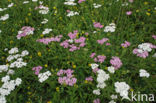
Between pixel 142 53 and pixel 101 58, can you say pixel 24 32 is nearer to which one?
pixel 101 58

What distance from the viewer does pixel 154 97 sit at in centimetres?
213

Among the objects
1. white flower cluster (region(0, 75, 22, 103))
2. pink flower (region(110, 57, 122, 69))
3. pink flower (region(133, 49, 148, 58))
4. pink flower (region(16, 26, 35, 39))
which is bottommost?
white flower cluster (region(0, 75, 22, 103))

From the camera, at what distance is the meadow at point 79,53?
222 centimetres

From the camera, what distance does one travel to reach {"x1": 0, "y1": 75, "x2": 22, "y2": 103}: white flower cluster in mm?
2238

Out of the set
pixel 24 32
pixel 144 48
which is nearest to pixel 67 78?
pixel 144 48

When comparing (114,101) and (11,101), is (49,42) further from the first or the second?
(114,101)

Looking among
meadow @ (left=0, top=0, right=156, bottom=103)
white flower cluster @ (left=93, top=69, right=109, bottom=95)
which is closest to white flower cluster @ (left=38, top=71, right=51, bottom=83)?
meadow @ (left=0, top=0, right=156, bottom=103)

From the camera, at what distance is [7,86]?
7.61ft

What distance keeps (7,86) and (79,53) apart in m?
1.14

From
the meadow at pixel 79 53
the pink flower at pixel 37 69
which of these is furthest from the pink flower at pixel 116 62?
the pink flower at pixel 37 69

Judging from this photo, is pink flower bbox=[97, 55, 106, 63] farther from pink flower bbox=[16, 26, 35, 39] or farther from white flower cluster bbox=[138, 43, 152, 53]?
pink flower bbox=[16, 26, 35, 39]

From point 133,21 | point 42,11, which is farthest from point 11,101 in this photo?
point 133,21

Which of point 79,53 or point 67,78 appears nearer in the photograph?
point 67,78

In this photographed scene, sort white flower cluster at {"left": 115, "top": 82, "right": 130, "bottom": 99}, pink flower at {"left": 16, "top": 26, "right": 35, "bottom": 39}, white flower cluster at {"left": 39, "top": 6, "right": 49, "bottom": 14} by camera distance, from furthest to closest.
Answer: white flower cluster at {"left": 39, "top": 6, "right": 49, "bottom": 14}, pink flower at {"left": 16, "top": 26, "right": 35, "bottom": 39}, white flower cluster at {"left": 115, "top": 82, "right": 130, "bottom": 99}
